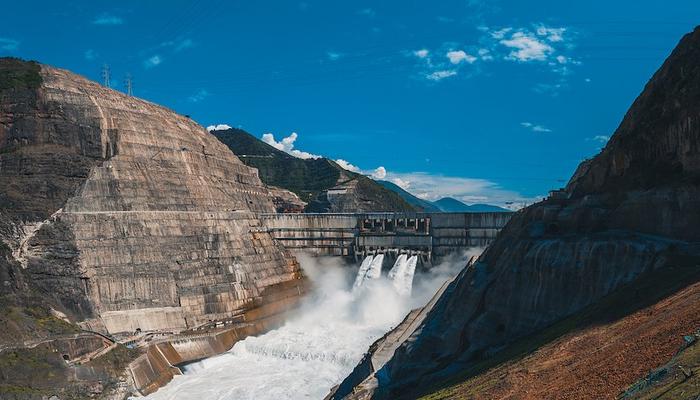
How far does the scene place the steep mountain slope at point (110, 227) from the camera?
4491 centimetres

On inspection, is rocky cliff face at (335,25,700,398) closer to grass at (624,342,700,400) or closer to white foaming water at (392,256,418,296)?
grass at (624,342,700,400)

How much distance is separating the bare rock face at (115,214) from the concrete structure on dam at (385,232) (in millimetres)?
6383

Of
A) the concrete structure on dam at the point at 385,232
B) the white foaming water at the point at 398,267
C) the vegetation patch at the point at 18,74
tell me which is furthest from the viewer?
the concrete structure on dam at the point at 385,232

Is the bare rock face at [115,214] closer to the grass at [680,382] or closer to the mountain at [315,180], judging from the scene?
the grass at [680,382]

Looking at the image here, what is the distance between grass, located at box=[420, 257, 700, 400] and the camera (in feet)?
61.2

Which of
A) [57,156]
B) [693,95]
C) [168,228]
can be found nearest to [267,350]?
[168,228]

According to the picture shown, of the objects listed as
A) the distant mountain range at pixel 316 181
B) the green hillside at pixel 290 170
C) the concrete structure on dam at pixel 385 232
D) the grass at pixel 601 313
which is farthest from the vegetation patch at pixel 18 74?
the green hillside at pixel 290 170

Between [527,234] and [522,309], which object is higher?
[527,234]

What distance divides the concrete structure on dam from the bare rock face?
6383mm

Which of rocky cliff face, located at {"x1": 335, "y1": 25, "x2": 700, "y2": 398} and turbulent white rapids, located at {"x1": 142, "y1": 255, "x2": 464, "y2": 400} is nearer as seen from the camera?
rocky cliff face, located at {"x1": 335, "y1": 25, "x2": 700, "y2": 398}

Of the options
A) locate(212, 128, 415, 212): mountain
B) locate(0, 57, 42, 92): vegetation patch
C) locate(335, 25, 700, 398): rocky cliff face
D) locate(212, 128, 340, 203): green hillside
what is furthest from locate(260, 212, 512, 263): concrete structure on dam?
locate(212, 128, 340, 203): green hillside

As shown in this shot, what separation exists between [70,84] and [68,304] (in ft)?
67.0

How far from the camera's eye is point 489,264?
30.6m

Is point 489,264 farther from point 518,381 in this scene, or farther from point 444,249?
point 444,249
